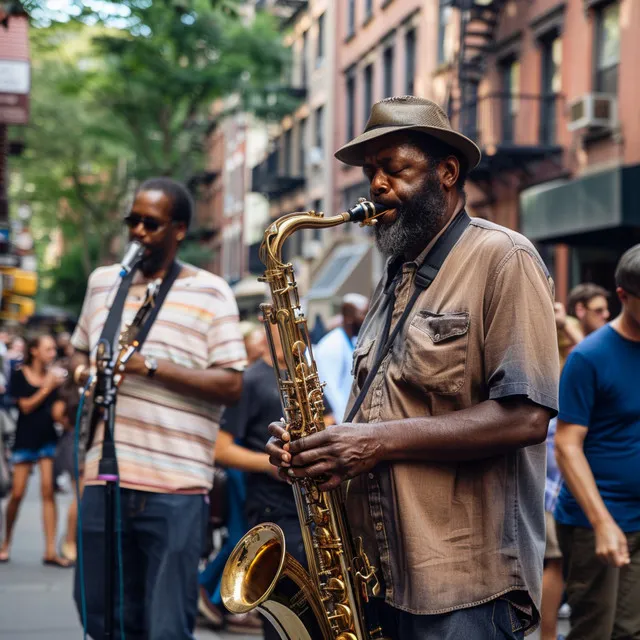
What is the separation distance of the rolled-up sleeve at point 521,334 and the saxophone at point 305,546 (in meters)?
0.40

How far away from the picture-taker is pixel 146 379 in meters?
4.80

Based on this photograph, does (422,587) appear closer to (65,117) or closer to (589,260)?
(589,260)

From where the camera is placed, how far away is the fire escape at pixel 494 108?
2094 centimetres

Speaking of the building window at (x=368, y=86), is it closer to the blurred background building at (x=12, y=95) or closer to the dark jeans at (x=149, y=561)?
the blurred background building at (x=12, y=95)

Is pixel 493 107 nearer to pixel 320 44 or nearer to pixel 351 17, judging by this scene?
pixel 351 17

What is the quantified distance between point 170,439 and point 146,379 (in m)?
0.25

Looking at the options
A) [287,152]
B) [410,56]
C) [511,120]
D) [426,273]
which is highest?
[410,56]

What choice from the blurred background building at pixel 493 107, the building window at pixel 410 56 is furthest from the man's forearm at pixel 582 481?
the building window at pixel 410 56

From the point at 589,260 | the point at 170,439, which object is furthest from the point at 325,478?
the point at 589,260

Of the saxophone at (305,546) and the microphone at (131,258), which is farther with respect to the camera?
the microphone at (131,258)

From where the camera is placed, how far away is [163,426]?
477 cm

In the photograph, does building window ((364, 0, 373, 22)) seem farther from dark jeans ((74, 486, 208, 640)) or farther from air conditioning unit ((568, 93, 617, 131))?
dark jeans ((74, 486, 208, 640))

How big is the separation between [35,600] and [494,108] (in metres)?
15.9

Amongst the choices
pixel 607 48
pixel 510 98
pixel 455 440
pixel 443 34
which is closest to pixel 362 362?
pixel 455 440
